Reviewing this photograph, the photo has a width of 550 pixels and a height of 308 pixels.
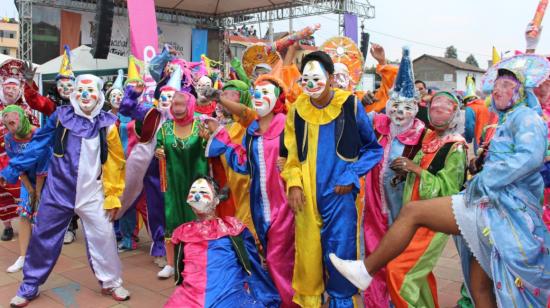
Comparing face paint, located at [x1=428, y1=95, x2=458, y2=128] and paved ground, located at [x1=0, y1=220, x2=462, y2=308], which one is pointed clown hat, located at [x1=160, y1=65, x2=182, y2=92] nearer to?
paved ground, located at [x1=0, y1=220, x2=462, y2=308]

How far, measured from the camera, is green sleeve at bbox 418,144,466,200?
3111mm

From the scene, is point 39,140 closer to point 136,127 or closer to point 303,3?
point 136,127

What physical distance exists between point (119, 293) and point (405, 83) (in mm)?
2799

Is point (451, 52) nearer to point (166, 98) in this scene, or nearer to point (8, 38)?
point (8, 38)

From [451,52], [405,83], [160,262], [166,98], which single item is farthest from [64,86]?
[451,52]

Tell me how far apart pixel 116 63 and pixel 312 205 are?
11.1 metres

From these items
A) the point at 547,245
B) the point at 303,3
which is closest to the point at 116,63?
the point at 303,3

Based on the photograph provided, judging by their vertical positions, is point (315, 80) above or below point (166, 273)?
above

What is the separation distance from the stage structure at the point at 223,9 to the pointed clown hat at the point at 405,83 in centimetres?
1562

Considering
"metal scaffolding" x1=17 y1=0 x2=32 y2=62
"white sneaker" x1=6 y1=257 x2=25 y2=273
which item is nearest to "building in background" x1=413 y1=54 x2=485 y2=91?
"metal scaffolding" x1=17 y1=0 x2=32 y2=62

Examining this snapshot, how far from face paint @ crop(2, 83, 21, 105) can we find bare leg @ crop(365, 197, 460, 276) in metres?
4.44

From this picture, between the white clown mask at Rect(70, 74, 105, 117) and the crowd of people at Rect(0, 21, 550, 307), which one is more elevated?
the white clown mask at Rect(70, 74, 105, 117)

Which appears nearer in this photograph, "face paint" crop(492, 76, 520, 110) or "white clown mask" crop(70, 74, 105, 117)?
"face paint" crop(492, 76, 520, 110)

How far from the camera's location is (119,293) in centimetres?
402
